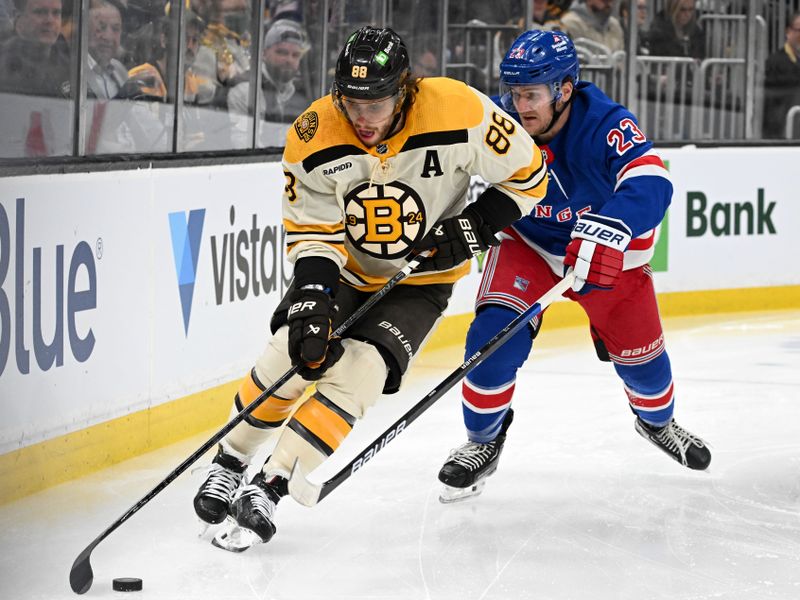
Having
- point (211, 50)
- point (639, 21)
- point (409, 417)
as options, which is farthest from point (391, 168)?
point (639, 21)

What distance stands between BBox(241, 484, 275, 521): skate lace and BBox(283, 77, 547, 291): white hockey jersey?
1.75 feet

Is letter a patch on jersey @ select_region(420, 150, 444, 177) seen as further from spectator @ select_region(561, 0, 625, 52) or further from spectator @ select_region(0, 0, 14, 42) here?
spectator @ select_region(561, 0, 625, 52)

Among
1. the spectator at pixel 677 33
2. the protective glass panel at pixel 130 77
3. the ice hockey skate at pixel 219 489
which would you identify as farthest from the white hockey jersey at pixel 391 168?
the spectator at pixel 677 33

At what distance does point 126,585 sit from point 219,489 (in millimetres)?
295

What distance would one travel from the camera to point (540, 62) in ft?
11.3

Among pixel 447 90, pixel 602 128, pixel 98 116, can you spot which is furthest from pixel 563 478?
pixel 98 116

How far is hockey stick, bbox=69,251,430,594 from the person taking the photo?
9.59 feet

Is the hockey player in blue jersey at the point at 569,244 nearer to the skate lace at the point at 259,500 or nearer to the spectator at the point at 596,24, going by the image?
the skate lace at the point at 259,500

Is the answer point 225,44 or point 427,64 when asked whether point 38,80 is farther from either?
point 427,64

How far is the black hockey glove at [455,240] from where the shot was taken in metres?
3.18

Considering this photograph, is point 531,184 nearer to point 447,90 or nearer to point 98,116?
point 447,90

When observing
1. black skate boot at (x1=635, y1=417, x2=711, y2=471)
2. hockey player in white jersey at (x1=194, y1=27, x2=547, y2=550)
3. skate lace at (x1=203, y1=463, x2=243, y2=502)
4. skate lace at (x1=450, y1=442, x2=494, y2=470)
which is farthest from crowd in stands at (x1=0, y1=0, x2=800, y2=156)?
black skate boot at (x1=635, y1=417, x2=711, y2=471)

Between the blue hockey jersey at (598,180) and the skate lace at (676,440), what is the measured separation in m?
0.53

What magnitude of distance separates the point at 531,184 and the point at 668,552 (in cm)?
93
